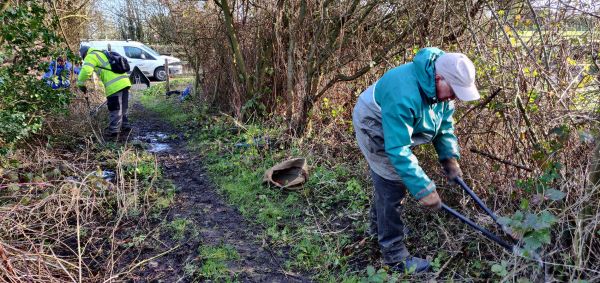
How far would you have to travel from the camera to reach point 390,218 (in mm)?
2986

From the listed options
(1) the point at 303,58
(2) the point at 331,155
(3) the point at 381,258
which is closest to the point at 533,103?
(3) the point at 381,258

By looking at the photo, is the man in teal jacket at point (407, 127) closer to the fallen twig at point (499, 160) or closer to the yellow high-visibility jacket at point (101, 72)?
the fallen twig at point (499, 160)

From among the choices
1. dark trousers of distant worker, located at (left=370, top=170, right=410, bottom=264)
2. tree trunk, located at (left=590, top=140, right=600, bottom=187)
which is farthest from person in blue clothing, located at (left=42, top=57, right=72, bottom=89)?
tree trunk, located at (left=590, top=140, right=600, bottom=187)

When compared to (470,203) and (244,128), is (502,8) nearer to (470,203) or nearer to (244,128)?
(470,203)

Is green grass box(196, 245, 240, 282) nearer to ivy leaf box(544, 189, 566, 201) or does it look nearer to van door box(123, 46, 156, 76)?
ivy leaf box(544, 189, 566, 201)

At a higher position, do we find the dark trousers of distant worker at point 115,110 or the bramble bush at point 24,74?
the bramble bush at point 24,74

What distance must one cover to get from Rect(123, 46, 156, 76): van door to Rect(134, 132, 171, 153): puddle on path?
10.4 metres

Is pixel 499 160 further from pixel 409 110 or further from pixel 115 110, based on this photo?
pixel 115 110

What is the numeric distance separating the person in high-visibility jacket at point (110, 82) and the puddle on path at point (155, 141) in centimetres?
46

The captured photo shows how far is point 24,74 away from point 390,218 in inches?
190

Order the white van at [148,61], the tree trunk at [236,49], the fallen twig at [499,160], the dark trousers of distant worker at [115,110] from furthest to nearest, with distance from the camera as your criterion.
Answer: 1. the white van at [148,61]
2. the tree trunk at [236,49]
3. the dark trousers of distant worker at [115,110]
4. the fallen twig at [499,160]

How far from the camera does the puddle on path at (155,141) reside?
21.8 ft

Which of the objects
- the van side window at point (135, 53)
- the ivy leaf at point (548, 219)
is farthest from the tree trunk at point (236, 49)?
the van side window at point (135, 53)

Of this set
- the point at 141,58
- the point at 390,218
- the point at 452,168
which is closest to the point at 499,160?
the point at 452,168
